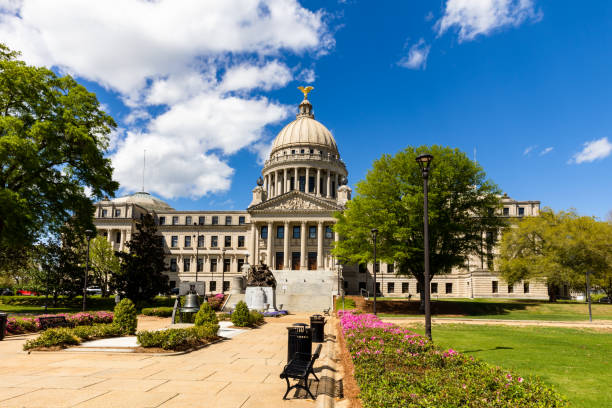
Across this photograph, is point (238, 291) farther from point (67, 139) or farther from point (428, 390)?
point (428, 390)

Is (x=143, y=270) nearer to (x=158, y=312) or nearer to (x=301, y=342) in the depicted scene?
(x=158, y=312)

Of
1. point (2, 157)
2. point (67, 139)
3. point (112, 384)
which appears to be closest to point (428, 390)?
point (112, 384)

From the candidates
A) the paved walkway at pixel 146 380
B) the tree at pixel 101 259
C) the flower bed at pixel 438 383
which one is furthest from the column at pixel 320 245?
the flower bed at pixel 438 383

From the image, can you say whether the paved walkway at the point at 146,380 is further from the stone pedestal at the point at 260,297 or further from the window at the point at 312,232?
the window at the point at 312,232

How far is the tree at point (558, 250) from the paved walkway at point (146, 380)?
4246 centimetres

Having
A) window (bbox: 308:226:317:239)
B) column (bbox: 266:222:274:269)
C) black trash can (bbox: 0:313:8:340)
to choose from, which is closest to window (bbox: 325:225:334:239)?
window (bbox: 308:226:317:239)

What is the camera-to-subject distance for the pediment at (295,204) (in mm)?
72375

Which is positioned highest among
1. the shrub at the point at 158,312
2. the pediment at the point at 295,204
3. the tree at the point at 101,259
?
the pediment at the point at 295,204

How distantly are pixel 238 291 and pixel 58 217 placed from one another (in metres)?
21.6

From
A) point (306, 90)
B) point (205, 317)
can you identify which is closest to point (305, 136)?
point (306, 90)

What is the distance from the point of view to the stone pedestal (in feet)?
128

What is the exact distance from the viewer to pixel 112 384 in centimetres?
1005

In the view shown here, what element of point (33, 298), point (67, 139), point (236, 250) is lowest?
point (33, 298)

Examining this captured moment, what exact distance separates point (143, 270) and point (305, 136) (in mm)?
59647
